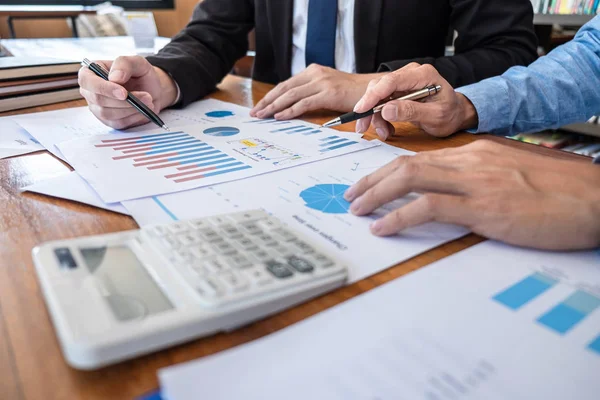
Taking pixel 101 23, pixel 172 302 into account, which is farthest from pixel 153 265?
pixel 101 23

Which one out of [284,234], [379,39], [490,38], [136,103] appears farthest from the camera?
[379,39]

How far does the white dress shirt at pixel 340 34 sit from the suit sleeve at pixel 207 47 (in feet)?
0.50

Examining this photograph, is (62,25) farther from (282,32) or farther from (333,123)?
(333,123)

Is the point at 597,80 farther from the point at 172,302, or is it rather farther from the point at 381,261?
the point at 172,302

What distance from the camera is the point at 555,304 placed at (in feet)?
1.01

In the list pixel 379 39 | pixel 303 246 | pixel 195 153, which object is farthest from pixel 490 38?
pixel 303 246

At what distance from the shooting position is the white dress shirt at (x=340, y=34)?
107 cm

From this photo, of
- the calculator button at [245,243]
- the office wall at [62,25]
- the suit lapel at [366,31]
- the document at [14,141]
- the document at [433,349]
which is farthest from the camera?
the office wall at [62,25]

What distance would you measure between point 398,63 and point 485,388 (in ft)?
2.17

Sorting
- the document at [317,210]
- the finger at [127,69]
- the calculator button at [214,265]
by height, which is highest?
the finger at [127,69]

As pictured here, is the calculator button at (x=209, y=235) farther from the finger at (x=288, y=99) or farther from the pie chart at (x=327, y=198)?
the finger at (x=288, y=99)

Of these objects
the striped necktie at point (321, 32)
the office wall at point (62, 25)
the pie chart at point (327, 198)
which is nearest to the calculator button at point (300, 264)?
the pie chart at point (327, 198)

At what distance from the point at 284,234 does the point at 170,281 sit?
11 cm

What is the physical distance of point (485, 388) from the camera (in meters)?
0.24
